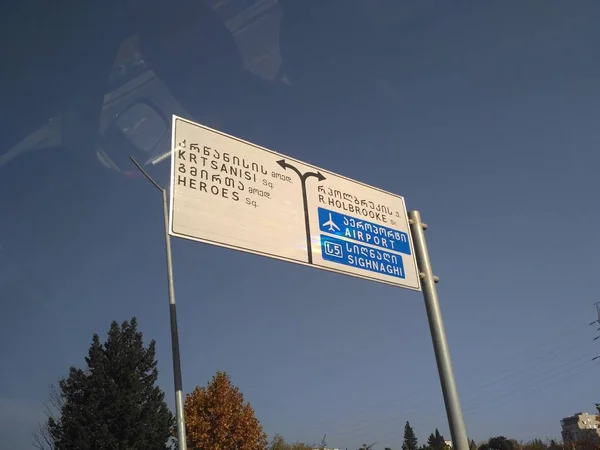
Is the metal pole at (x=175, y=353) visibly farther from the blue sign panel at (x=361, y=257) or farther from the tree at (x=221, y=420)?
the tree at (x=221, y=420)

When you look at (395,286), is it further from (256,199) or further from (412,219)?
(256,199)

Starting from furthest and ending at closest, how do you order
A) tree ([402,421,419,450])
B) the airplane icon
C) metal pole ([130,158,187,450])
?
tree ([402,421,419,450]) < metal pole ([130,158,187,450]) < the airplane icon

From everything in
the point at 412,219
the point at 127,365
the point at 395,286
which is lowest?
the point at 395,286

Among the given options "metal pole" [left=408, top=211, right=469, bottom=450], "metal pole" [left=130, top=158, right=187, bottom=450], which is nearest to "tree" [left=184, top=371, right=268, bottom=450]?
"metal pole" [left=130, top=158, right=187, bottom=450]

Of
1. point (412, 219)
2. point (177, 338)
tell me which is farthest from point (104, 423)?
point (412, 219)

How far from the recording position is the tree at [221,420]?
89.4ft

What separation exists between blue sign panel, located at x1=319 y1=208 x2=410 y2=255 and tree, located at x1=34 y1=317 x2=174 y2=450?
727 inches

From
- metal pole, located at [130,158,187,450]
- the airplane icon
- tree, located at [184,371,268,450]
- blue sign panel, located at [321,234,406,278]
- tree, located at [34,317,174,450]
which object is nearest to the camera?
blue sign panel, located at [321,234,406,278]

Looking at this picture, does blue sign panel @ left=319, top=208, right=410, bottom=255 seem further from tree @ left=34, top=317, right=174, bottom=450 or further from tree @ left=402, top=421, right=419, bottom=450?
tree @ left=402, top=421, right=419, bottom=450

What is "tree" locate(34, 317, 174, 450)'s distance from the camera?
21109mm

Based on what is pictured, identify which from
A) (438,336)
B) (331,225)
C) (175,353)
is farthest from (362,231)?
(175,353)

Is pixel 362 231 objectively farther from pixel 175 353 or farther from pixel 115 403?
pixel 115 403

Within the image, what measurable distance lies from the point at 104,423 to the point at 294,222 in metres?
19.4

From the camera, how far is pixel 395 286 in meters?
6.54
